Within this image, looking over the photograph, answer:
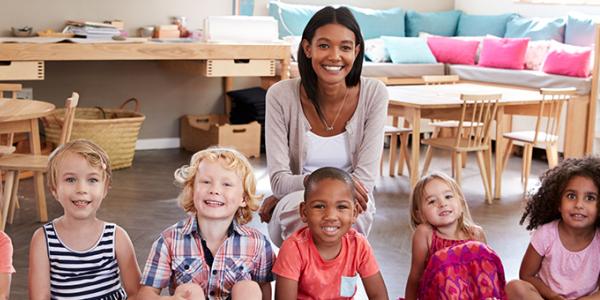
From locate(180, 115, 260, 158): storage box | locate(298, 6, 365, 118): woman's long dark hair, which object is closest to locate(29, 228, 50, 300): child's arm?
locate(298, 6, 365, 118): woman's long dark hair

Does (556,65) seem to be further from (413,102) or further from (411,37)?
(413,102)

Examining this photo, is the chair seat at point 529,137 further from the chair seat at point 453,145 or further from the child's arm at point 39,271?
the child's arm at point 39,271

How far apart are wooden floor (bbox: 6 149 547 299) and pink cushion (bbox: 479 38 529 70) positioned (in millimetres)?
1170

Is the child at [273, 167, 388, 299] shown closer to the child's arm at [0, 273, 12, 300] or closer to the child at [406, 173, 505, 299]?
the child at [406, 173, 505, 299]

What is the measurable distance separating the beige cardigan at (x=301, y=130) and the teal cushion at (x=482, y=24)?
5.10m

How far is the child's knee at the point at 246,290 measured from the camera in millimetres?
2410

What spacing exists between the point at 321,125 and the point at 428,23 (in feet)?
17.6

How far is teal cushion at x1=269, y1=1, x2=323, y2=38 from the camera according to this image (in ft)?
24.3

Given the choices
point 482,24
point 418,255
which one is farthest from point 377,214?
point 482,24

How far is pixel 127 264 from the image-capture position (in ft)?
8.39

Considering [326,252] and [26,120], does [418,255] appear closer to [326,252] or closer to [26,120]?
[326,252]

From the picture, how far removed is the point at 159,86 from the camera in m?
6.94

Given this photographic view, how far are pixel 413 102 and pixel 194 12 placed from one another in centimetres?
252

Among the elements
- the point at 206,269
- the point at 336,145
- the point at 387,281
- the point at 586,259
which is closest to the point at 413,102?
the point at 387,281
